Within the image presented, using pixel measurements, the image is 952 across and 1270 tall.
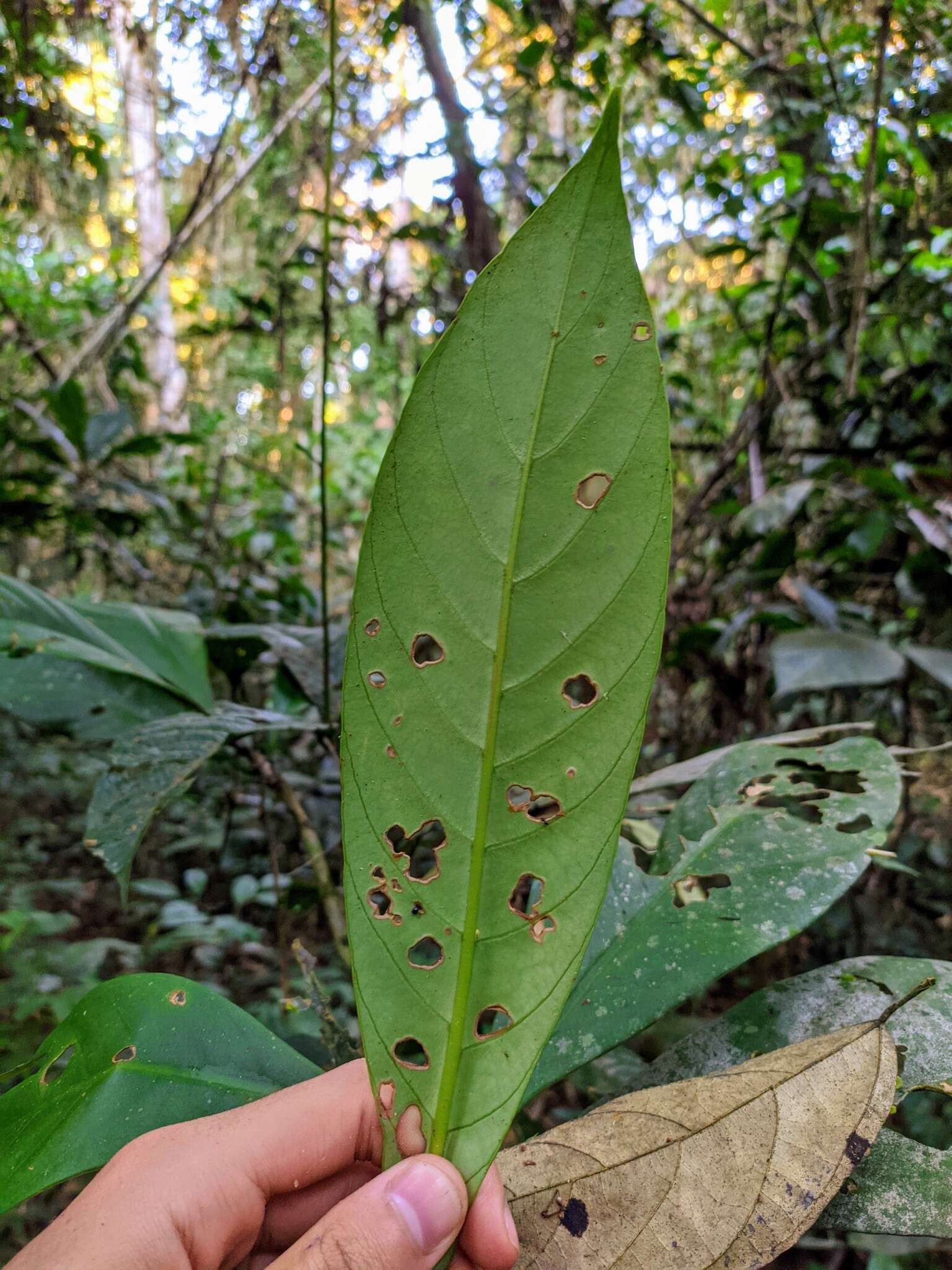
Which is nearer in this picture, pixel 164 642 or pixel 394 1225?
pixel 394 1225

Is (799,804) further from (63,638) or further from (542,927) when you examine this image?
(63,638)

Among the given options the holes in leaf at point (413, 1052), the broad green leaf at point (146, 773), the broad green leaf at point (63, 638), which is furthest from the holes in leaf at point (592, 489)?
the broad green leaf at point (63, 638)

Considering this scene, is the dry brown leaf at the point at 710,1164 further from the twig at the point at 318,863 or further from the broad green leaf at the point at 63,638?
the broad green leaf at the point at 63,638

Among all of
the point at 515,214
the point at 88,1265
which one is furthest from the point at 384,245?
the point at 88,1265

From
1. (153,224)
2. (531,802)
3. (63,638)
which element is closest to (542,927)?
(531,802)

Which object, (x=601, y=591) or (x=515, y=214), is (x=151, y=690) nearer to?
(x=601, y=591)
